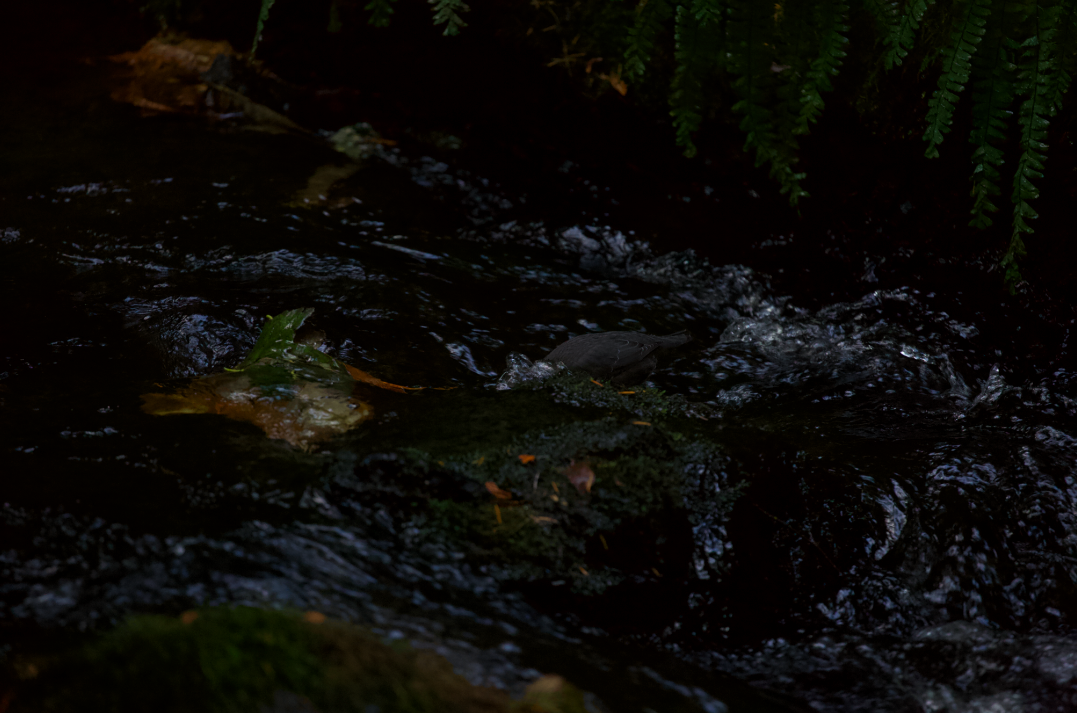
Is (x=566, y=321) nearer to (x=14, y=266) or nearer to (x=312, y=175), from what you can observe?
(x=312, y=175)

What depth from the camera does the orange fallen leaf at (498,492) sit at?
1.94m

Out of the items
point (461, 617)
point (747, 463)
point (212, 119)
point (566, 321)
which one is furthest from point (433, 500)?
point (212, 119)

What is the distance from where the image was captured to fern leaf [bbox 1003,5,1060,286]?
8.38 ft

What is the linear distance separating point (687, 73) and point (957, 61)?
102 cm

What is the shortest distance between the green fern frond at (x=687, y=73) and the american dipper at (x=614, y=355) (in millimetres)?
930

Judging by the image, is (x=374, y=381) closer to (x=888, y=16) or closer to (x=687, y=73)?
(x=687, y=73)

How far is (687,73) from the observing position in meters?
3.14

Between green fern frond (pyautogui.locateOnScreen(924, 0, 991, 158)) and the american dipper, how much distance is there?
1.26 m

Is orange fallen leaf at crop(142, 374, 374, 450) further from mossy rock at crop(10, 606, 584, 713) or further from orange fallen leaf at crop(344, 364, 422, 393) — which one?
mossy rock at crop(10, 606, 584, 713)

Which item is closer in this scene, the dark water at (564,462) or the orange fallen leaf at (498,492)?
the dark water at (564,462)

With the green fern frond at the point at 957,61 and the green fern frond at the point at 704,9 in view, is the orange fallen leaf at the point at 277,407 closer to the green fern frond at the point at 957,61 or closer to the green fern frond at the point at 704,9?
the green fern frond at the point at 704,9

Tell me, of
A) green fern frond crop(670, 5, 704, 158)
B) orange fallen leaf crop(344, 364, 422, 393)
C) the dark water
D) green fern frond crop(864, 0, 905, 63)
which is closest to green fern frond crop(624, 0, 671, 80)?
green fern frond crop(670, 5, 704, 158)

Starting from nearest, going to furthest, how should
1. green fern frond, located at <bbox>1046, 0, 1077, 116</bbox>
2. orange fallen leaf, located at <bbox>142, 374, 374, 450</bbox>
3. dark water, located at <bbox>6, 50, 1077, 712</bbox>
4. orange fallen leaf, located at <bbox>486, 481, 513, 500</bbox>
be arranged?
dark water, located at <bbox>6, 50, 1077, 712</bbox>, orange fallen leaf, located at <bbox>486, 481, 513, 500</bbox>, orange fallen leaf, located at <bbox>142, 374, 374, 450</bbox>, green fern frond, located at <bbox>1046, 0, 1077, 116</bbox>

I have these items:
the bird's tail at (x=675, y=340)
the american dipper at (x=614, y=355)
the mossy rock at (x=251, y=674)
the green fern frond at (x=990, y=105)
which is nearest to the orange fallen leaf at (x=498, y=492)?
the mossy rock at (x=251, y=674)
